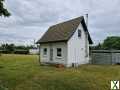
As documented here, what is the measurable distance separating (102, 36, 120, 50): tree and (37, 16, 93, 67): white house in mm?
38370

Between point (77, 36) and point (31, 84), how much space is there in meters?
14.1

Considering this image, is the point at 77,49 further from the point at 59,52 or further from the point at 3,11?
the point at 3,11

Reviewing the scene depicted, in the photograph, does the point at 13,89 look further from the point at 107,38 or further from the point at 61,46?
the point at 107,38

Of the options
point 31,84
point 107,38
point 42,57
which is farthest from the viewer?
point 107,38

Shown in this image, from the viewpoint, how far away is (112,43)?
72125 mm

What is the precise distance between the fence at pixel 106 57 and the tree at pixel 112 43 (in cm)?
3646

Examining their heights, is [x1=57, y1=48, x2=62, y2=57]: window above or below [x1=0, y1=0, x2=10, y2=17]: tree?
below

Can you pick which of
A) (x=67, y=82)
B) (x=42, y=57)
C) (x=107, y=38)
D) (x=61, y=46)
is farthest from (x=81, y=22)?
(x=107, y=38)

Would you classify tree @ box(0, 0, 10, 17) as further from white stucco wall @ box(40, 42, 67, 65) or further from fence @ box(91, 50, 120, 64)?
fence @ box(91, 50, 120, 64)

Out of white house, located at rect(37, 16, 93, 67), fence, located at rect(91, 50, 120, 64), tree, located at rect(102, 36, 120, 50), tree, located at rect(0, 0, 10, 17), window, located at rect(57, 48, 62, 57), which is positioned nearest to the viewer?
tree, located at rect(0, 0, 10, 17)

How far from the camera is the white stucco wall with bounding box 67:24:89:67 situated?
26.7 meters

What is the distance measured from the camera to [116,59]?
99.8ft

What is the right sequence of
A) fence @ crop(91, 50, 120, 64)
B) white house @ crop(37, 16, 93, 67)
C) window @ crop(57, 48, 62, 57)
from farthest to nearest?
fence @ crop(91, 50, 120, 64) < window @ crop(57, 48, 62, 57) < white house @ crop(37, 16, 93, 67)

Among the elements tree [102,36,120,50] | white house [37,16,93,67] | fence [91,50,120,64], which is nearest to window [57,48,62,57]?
white house [37,16,93,67]
